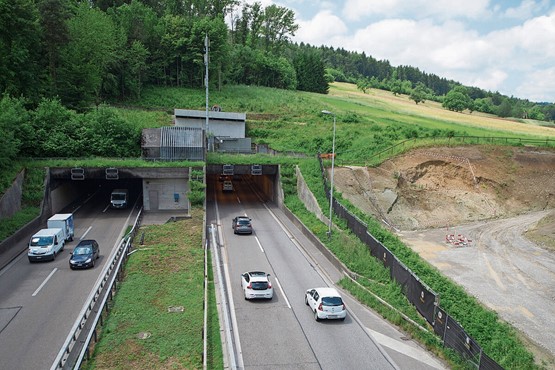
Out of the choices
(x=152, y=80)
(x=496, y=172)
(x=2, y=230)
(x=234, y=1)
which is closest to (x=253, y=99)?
(x=152, y=80)

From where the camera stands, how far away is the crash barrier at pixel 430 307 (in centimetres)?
1742

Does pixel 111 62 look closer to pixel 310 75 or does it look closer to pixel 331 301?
pixel 310 75

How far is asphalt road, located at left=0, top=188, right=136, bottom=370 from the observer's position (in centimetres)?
1753

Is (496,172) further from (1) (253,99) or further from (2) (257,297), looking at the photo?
(1) (253,99)

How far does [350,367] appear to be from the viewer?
17.9 m

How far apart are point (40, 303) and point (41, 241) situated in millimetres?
7638

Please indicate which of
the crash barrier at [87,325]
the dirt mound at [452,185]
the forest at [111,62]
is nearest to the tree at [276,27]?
the forest at [111,62]

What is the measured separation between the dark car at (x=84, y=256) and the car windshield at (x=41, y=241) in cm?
218

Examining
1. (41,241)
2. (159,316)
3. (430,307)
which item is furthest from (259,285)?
(41,241)

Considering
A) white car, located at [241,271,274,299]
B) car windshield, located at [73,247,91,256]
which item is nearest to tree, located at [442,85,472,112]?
white car, located at [241,271,274,299]

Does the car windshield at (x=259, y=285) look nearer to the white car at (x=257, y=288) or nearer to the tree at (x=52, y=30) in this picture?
the white car at (x=257, y=288)

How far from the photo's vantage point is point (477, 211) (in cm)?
4912

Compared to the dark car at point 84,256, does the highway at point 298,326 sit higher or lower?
lower

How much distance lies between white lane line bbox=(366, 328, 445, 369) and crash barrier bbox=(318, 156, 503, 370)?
1.07 m
